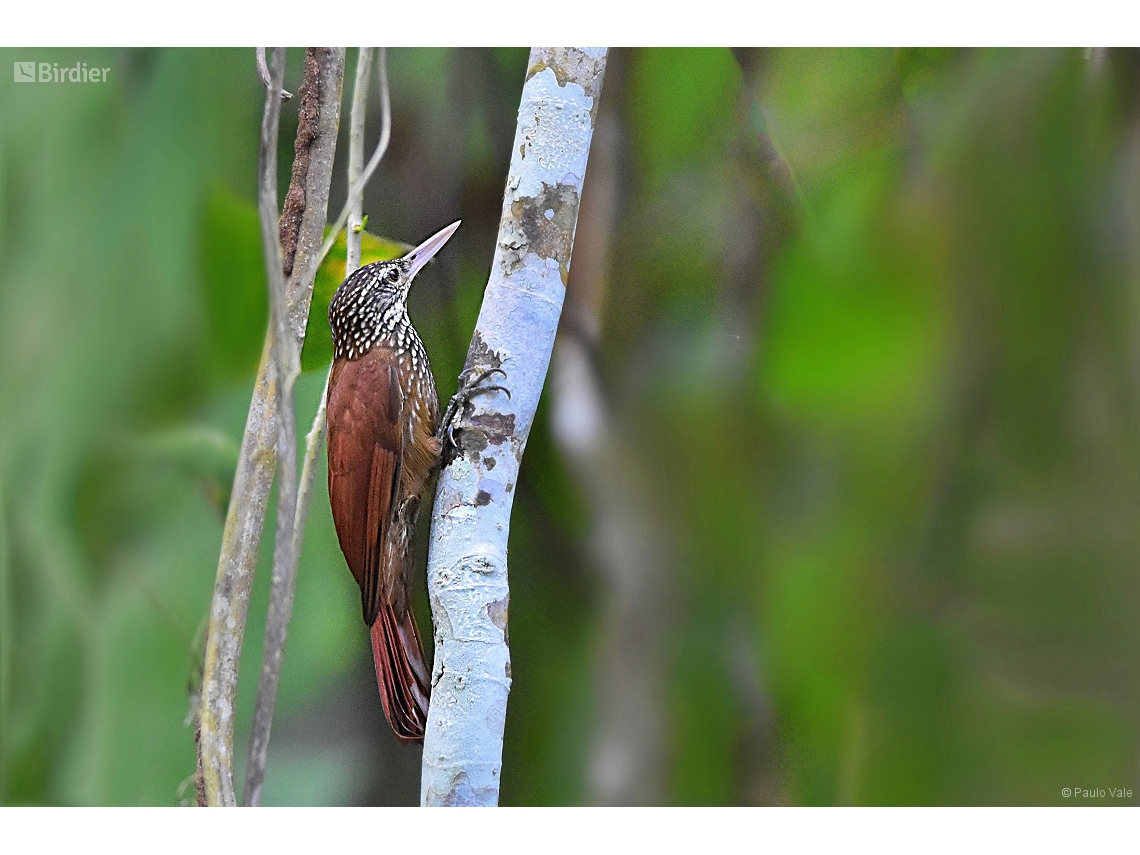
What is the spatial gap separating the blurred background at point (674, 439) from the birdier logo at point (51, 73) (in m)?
0.03

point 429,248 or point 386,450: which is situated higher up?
point 429,248

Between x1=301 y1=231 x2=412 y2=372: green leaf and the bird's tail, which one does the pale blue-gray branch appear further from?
x1=301 y1=231 x2=412 y2=372: green leaf

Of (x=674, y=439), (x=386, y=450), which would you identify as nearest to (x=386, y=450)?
(x=386, y=450)

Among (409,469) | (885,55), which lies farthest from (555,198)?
(885,55)

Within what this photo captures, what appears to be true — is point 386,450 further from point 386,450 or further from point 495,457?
point 495,457

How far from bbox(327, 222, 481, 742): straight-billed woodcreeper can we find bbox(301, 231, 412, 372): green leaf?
46 millimetres

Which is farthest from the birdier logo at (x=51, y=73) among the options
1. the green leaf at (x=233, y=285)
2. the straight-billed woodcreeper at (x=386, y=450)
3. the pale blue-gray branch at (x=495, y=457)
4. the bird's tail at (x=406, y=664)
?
the bird's tail at (x=406, y=664)

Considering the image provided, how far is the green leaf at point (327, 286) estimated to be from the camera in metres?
2.65

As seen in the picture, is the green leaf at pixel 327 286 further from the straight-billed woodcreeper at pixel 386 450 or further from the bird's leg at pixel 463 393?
the bird's leg at pixel 463 393

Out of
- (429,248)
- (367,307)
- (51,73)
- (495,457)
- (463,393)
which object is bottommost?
(495,457)

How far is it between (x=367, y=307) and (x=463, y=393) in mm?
304

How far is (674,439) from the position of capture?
2662 millimetres

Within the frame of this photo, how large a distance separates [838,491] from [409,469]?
1.02 meters

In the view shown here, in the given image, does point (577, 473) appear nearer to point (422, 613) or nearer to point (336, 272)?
point (422, 613)
